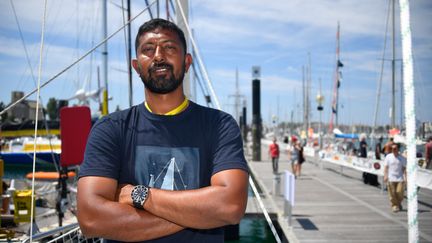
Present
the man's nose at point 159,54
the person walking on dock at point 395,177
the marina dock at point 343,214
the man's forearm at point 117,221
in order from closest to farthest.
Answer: the man's forearm at point 117,221, the man's nose at point 159,54, the marina dock at point 343,214, the person walking on dock at point 395,177

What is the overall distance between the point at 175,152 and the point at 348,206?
404 inches

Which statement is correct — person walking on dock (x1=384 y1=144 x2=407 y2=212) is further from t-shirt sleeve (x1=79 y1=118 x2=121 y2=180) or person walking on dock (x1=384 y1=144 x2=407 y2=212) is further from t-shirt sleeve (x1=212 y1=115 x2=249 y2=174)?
t-shirt sleeve (x1=79 y1=118 x2=121 y2=180)

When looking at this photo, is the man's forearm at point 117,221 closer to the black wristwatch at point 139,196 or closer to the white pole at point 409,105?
the black wristwatch at point 139,196

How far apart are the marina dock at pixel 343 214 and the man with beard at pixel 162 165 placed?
21.1 feet

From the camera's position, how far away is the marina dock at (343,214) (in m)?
8.15

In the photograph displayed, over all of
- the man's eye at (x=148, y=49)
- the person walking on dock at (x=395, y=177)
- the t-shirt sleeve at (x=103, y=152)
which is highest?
the man's eye at (x=148, y=49)

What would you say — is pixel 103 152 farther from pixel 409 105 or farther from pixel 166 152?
pixel 409 105

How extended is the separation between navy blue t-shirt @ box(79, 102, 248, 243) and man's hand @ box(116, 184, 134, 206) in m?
0.07

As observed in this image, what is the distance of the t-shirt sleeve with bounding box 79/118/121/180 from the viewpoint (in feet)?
6.71

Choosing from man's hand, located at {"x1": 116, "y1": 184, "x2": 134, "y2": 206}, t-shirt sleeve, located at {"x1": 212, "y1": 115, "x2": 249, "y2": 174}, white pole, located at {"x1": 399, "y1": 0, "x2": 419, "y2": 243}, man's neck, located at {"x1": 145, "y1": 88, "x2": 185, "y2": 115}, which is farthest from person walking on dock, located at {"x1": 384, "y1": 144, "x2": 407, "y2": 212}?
man's hand, located at {"x1": 116, "y1": 184, "x2": 134, "y2": 206}

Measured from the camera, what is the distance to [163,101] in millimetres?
2232

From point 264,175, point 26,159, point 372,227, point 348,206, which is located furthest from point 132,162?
point 26,159

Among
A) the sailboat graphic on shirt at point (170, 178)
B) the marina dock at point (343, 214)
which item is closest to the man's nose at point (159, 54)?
the sailboat graphic on shirt at point (170, 178)

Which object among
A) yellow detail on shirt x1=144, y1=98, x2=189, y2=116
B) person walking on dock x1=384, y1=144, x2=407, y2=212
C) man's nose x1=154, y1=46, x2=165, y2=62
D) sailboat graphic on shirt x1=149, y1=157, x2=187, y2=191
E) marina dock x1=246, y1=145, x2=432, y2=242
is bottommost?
marina dock x1=246, y1=145, x2=432, y2=242
